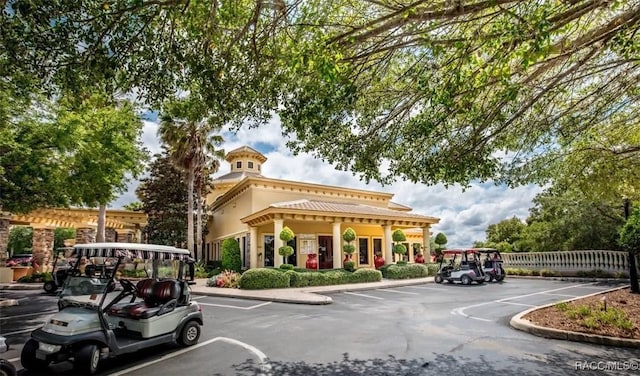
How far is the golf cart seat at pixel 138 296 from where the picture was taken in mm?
6508

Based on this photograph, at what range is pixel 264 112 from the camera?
6.88 m

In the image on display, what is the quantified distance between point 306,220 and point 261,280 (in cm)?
548

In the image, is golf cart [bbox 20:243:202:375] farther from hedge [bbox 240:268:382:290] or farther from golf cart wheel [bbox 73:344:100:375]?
hedge [bbox 240:268:382:290]

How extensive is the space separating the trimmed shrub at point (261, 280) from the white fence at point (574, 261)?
16.7 m

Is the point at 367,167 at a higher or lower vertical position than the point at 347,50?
lower

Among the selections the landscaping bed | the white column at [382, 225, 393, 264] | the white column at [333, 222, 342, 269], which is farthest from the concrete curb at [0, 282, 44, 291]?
the landscaping bed

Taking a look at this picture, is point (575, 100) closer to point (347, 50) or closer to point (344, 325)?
point (347, 50)

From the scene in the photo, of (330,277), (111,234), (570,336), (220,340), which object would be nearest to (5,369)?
(220,340)

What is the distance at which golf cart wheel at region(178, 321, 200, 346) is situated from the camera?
6.84 metres

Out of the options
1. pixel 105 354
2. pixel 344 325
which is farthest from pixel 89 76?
pixel 344 325

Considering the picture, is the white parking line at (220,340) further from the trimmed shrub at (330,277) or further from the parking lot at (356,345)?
the trimmed shrub at (330,277)

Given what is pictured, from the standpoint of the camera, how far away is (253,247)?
21344mm

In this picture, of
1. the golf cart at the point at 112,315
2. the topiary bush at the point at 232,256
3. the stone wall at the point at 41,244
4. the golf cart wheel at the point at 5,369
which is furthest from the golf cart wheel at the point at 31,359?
the stone wall at the point at 41,244

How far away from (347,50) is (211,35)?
2.22 m
